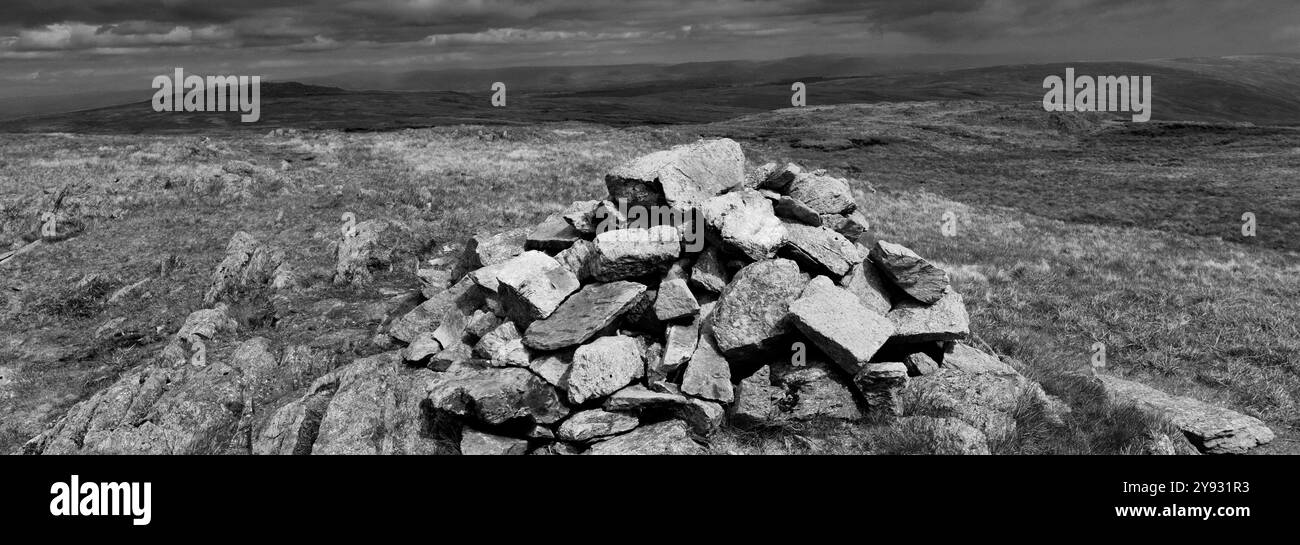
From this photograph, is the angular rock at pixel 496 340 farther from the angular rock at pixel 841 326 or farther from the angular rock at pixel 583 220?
the angular rock at pixel 841 326

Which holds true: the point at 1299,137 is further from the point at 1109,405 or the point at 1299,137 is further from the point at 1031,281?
the point at 1109,405

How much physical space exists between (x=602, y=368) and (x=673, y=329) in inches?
57.3

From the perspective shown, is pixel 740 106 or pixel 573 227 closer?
pixel 573 227

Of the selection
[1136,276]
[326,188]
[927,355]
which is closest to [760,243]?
[927,355]

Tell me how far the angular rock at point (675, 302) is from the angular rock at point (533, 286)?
157 cm

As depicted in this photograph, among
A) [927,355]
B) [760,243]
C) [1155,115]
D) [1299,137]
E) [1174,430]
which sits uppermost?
[1155,115]

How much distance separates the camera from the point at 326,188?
91.9 ft

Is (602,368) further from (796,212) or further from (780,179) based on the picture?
(780,179)

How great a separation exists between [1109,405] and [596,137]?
49.5 metres

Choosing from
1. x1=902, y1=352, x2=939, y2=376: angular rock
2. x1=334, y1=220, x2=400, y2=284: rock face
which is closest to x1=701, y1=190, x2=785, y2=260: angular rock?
x1=902, y1=352, x2=939, y2=376: angular rock

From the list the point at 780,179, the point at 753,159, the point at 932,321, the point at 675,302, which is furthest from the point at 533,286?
the point at 753,159

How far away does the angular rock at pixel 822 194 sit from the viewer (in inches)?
556

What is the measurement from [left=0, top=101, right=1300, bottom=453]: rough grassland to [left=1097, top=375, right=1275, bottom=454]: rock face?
1.36 ft

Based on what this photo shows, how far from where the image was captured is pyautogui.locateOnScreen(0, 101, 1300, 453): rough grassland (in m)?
12.8
